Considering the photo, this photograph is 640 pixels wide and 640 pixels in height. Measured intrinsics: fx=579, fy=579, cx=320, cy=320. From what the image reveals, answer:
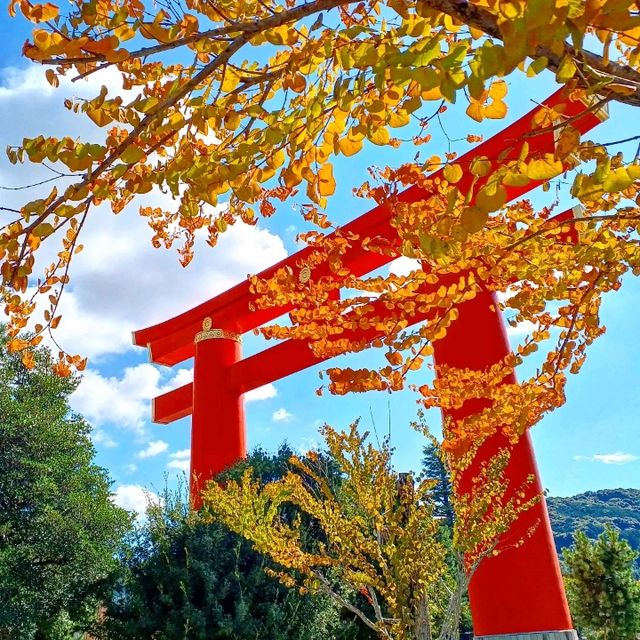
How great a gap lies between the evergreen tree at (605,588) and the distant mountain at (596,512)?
42665mm

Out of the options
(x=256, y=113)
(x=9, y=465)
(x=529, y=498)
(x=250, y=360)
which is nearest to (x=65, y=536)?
(x=9, y=465)

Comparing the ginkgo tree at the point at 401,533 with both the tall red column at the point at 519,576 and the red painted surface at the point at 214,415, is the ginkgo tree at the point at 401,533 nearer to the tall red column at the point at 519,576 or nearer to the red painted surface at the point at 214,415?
the tall red column at the point at 519,576

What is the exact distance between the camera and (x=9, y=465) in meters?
8.27

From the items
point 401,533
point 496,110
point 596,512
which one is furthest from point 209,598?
point 596,512

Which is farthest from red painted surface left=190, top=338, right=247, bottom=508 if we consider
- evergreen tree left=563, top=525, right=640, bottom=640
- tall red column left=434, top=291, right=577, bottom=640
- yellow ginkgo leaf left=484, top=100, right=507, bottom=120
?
yellow ginkgo leaf left=484, top=100, right=507, bottom=120

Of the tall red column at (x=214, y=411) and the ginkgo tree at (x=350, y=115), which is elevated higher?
the tall red column at (x=214, y=411)

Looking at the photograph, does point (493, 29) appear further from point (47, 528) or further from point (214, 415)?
point (47, 528)

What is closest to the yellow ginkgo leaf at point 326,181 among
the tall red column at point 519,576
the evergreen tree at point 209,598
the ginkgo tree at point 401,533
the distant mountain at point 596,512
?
the ginkgo tree at point 401,533

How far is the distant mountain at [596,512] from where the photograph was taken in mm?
46906

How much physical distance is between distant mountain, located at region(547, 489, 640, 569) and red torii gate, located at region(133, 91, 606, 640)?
44623 millimetres

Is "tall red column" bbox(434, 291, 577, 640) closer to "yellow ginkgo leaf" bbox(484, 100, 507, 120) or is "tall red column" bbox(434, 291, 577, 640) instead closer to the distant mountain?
"yellow ginkgo leaf" bbox(484, 100, 507, 120)

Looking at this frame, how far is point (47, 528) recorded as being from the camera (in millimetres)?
7953

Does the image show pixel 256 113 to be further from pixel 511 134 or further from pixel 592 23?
pixel 511 134

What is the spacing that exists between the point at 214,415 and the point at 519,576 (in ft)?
15.3
